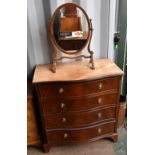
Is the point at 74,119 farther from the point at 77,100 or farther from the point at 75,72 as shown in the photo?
the point at 75,72

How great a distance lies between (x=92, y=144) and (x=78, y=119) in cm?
47

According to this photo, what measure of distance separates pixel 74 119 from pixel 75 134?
182mm

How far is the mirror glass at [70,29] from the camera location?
1558 millimetres

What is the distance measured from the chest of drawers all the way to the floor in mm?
140

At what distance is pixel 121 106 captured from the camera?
6.58 feet

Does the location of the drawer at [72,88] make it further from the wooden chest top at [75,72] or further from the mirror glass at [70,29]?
the mirror glass at [70,29]

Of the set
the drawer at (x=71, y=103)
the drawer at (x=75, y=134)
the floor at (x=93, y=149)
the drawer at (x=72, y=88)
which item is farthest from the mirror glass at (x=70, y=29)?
the floor at (x=93, y=149)

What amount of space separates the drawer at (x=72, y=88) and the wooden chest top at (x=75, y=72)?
5cm

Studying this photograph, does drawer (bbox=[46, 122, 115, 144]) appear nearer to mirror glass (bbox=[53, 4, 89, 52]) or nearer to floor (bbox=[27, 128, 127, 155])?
floor (bbox=[27, 128, 127, 155])

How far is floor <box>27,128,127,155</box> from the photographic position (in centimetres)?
184

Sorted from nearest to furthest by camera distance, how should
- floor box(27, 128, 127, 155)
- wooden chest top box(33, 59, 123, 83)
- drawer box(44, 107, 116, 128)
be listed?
1. wooden chest top box(33, 59, 123, 83)
2. drawer box(44, 107, 116, 128)
3. floor box(27, 128, 127, 155)

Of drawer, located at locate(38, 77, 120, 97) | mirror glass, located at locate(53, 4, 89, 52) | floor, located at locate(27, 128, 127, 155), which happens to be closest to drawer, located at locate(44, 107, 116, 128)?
drawer, located at locate(38, 77, 120, 97)
